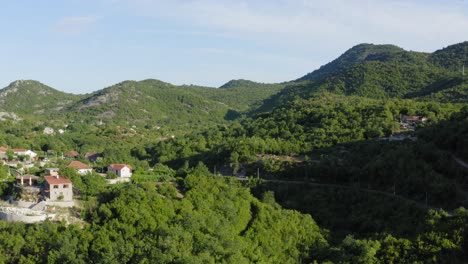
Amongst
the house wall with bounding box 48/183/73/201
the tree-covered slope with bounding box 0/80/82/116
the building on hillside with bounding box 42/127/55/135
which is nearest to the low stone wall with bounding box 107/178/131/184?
the house wall with bounding box 48/183/73/201

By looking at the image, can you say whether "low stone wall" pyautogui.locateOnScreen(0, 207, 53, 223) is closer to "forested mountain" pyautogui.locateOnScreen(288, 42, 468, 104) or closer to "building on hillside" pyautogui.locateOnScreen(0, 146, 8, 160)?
"building on hillside" pyautogui.locateOnScreen(0, 146, 8, 160)

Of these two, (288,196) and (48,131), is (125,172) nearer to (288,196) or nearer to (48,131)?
(288,196)

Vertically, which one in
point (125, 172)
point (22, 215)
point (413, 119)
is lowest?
point (22, 215)

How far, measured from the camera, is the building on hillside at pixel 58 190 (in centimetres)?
3459

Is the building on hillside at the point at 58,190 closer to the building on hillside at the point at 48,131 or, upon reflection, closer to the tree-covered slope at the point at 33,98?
the building on hillside at the point at 48,131

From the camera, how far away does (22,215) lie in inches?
1278

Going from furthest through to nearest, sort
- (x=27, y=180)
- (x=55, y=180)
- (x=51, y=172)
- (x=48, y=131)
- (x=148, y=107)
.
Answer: (x=148, y=107) < (x=48, y=131) < (x=51, y=172) < (x=27, y=180) < (x=55, y=180)

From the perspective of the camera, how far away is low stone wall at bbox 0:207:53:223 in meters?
32.3

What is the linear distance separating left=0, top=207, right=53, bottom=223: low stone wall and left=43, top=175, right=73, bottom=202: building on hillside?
1.74m

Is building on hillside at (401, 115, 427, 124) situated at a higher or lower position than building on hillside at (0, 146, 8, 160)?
higher

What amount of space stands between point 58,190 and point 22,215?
3.13m

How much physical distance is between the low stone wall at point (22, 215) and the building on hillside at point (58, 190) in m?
1.74

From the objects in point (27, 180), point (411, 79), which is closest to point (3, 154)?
point (27, 180)

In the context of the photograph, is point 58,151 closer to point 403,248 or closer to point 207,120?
point 403,248
